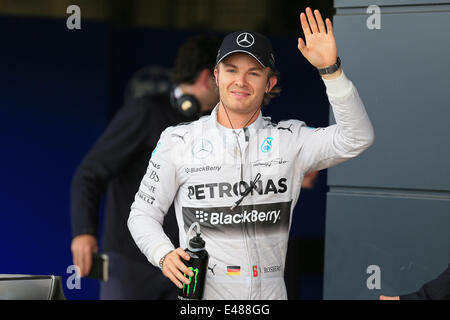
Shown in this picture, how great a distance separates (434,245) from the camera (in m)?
2.63

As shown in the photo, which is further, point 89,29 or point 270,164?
point 89,29

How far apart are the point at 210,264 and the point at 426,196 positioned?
990 mm

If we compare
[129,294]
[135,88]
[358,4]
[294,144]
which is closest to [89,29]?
[135,88]

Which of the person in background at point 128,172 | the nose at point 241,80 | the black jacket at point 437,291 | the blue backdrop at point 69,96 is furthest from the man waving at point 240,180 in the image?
the blue backdrop at point 69,96

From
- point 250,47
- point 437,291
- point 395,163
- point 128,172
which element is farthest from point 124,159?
point 437,291

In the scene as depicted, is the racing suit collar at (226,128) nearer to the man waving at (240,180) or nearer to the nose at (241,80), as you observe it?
the man waving at (240,180)

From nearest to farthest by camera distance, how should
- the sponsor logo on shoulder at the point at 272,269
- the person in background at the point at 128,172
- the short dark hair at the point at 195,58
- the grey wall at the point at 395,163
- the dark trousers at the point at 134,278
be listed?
the sponsor logo on shoulder at the point at 272,269 < the grey wall at the point at 395,163 < the person in background at the point at 128,172 < the dark trousers at the point at 134,278 < the short dark hair at the point at 195,58

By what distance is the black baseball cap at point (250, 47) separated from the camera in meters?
2.19

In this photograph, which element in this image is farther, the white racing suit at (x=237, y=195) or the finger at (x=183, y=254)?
the white racing suit at (x=237, y=195)

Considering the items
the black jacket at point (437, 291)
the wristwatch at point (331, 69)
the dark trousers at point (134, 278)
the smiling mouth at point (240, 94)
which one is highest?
the wristwatch at point (331, 69)

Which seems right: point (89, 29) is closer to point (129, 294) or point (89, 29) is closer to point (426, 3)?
point (129, 294)

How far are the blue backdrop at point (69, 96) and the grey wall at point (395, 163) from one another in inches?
62.7

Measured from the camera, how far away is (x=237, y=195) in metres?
2.21

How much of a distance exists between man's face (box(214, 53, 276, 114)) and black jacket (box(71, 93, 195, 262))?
776 mm
